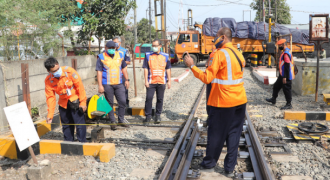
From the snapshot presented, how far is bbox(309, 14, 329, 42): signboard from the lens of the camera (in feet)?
29.0

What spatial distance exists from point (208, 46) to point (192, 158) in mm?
19595

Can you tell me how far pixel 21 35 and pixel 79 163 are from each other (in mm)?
5148

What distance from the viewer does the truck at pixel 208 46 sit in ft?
75.0

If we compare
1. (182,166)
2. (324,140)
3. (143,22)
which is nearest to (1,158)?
(182,166)

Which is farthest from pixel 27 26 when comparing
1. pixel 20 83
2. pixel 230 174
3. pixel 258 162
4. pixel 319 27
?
pixel 319 27

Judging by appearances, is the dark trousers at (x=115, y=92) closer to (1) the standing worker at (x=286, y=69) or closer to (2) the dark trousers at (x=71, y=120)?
(2) the dark trousers at (x=71, y=120)

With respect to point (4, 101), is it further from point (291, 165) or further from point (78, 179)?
point (291, 165)

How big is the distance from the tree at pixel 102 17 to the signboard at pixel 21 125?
28.9 feet

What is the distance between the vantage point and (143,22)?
5862cm

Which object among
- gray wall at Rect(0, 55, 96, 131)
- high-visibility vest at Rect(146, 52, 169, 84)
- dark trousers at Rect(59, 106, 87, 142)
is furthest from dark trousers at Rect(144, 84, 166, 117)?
gray wall at Rect(0, 55, 96, 131)

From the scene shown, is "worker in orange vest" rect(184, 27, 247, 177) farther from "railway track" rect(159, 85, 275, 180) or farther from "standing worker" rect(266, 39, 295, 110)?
"standing worker" rect(266, 39, 295, 110)

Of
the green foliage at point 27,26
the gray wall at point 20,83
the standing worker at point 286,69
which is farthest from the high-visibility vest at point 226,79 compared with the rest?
the green foliage at point 27,26

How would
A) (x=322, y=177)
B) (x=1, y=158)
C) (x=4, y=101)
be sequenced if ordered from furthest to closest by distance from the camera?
(x=4, y=101) → (x=1, y=158) → (x=322, y=177)

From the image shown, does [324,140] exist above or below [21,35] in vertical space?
below
